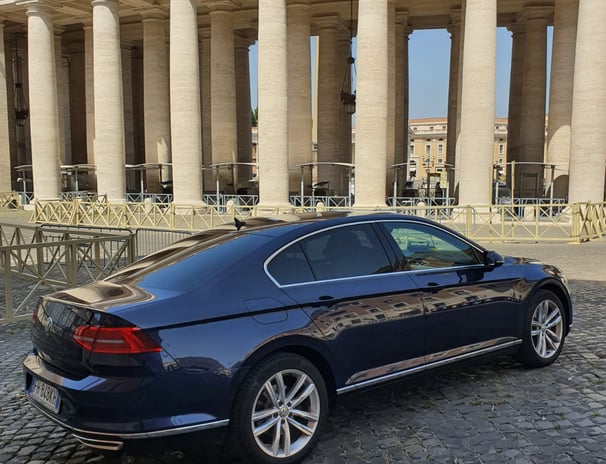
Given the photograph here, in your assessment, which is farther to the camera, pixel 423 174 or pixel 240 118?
pixel 423 174

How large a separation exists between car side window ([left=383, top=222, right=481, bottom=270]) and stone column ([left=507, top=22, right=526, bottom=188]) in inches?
1199

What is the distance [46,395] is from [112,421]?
704 millimetres

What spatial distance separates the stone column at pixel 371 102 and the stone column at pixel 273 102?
3277 millimetres

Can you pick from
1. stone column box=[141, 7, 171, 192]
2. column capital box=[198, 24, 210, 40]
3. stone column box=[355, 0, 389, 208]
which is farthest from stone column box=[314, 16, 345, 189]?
stone column box=[355, 0, 389, 208]

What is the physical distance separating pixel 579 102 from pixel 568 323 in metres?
19.1

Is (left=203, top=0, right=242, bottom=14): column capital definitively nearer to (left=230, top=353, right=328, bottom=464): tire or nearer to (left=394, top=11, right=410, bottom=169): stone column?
(left=394, top=11, right=410, bottom=169): stone column

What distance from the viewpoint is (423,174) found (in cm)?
10306

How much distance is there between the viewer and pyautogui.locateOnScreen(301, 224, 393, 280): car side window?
452cm

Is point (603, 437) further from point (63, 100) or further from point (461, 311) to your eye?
point (63, 100)

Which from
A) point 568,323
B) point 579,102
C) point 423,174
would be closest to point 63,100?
point 579,102

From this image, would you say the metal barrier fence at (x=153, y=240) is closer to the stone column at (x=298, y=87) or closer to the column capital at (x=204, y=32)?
the stone column at (x=298, y=87)

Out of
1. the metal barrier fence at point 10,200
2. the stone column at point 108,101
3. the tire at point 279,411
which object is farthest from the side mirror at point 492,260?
the metal barrier fence at point 10,200

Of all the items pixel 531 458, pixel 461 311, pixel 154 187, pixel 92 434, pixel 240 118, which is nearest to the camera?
pixel 92 434

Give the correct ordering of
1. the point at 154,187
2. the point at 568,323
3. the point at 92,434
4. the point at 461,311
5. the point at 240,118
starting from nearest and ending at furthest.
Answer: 1. the point at 92,434
2. the point at 461,311
3. the point at 568,323
4. the point at 154,187
5. the point at 240,118
